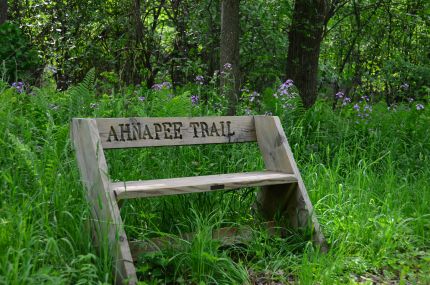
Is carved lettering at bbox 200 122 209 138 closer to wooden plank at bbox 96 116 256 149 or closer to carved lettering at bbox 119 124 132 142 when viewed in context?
wooden plank at bbox 96 116 256 149

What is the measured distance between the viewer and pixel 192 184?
3.39m

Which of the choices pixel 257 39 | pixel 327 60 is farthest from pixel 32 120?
pixel 327 60

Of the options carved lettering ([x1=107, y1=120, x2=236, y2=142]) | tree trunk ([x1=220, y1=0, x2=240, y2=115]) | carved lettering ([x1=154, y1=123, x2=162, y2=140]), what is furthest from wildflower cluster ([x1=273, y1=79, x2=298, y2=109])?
carved lettering ([x1=154, y1=123, x2=162, y2=140])

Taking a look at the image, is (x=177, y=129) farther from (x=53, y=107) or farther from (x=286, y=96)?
(x=286, y=96)

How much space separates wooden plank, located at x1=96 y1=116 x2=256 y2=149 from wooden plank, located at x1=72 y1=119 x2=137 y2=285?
0.48 feet

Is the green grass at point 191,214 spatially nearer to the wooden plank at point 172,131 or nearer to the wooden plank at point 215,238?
the wooden plank at point 215,238

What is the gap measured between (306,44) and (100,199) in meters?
5.71

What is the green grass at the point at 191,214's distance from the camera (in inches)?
117

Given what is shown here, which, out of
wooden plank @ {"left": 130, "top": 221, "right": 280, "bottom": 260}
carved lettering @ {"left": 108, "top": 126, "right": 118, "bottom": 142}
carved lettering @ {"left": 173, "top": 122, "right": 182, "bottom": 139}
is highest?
carved lettering @ {"left": 108, "top": 126, "right": 118, "bottom": 142}

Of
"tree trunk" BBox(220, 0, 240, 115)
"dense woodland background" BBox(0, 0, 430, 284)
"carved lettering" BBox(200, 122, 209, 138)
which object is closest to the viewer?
"dense woodland background" BBox(0, 0, 430, 284)

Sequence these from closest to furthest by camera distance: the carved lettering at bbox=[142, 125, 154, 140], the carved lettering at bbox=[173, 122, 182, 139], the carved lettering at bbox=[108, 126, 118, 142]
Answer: the carved lettering at bbox=[108, 126, 118, 142] → the carved lettering at bbox=[142, 125, 154, 140] → the carved lettering at bbox=[173, 122, 182, 139]

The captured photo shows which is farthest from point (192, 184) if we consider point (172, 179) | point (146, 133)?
point (146, 133)

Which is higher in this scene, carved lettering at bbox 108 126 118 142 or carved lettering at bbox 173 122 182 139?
carved lettering at bbox 108 126 118 142

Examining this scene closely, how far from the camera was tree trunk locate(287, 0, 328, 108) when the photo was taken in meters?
8.00
